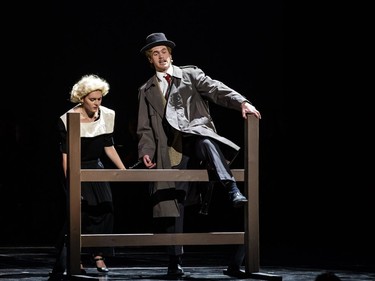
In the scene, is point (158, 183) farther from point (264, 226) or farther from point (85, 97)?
point (264, 226)

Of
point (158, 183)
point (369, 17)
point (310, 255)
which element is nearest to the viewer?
point (158, 183)

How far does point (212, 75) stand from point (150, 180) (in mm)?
4639

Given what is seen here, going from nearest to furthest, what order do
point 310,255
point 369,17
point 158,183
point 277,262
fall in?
point 158,183, point 277,262, point 310,255, point 369,17

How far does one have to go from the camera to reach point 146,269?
19.0 feet

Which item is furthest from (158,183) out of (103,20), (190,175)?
(103,20)

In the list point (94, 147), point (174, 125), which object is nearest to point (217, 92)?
point (174, 125)

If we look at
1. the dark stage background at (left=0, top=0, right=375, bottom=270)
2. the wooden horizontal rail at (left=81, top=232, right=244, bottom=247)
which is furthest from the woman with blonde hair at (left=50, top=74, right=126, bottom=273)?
the dark stage background at (left=0, top=0, right=375, bottom=270)

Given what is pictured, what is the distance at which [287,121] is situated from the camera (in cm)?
964

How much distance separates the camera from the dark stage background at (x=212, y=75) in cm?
948

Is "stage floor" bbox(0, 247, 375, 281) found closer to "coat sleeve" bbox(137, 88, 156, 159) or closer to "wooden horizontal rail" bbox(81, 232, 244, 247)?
"wooden horizontal rail" bbox(81, 232, 244, 247)

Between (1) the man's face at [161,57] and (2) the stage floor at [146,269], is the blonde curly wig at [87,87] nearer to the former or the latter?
(1) the man's face at [161,57]

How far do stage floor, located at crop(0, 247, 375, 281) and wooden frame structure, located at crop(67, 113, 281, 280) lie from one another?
15 cm

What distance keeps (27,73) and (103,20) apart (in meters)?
0.89

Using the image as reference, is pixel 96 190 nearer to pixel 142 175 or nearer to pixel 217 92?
pixel 142 175
